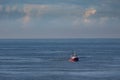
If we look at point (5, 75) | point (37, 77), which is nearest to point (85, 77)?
point (37, 77)

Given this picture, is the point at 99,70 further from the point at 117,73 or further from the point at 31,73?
the point at 31,73

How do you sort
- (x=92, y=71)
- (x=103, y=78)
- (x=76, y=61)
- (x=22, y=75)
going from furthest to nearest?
1. (x=76, y=61)
2. (x=92, y=71)
3. (x=22, y=75)
4. (x=103, y=78)

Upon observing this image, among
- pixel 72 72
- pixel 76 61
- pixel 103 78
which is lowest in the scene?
pixel 103 78

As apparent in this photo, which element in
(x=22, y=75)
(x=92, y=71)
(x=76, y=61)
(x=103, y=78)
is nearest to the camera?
(x=103, y=78)

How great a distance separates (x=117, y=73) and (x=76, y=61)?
33417 millimetres

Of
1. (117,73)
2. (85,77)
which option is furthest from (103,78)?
(117,73)

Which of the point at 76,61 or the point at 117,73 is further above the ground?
the point at 76,61

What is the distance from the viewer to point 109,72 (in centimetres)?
10100

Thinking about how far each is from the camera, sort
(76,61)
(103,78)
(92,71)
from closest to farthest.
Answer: (103,78), (92,71), (76,61)

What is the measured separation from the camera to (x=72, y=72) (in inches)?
4008

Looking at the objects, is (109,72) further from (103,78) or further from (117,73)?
(103,78)

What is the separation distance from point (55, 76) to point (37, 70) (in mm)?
15375

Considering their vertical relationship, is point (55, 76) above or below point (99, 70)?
below

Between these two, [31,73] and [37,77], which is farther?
[31,73]
